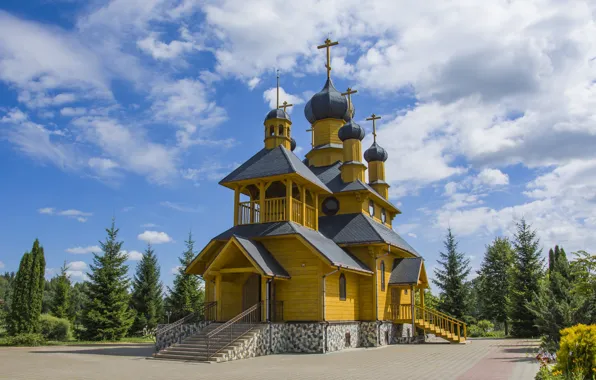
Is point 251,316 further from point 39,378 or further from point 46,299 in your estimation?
point 46,299

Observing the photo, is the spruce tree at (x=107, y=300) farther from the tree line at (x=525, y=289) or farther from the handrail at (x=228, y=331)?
the tree line at (x=525, y=289)

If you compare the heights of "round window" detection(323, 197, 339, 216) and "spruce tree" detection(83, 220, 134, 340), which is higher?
"round window" detection(323, 197, 339, 216)

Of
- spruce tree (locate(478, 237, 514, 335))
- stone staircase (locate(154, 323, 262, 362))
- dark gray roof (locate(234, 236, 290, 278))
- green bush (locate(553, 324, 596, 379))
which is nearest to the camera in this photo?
green bush (locate(553, 324, 596, 379))

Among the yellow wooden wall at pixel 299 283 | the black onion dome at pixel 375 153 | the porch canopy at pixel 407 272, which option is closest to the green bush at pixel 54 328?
the yellow wooden wall at pixel 299 283

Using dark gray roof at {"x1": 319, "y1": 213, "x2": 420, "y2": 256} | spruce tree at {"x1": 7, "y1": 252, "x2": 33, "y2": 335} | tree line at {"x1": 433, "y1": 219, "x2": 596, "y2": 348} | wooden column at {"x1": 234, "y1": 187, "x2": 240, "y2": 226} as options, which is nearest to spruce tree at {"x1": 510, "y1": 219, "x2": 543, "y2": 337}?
tree line at {"x1": 433, "y1": 219, "x2": 596, "y2": 348}

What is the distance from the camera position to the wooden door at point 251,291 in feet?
62.7

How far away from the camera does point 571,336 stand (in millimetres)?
8641

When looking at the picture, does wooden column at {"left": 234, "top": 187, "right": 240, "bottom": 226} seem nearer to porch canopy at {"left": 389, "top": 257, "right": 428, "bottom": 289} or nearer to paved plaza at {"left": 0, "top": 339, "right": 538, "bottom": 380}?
paved plaza at {"left": 0, "top": 339, "right": 538, "bottom": 380}

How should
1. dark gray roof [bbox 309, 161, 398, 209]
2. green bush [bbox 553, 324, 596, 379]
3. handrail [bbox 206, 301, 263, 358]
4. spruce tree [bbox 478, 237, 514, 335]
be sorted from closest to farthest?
green bush [bbox 553, 324, 596, 379] < handrail [bbox 206, 301, 263, 358] < dark gray roof [bbox 309, 161, 398, 209] < spruce tree [bbox 478, 237, 514, 335]

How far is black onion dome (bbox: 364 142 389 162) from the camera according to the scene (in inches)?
1145

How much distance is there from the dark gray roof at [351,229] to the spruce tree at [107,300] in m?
11.6

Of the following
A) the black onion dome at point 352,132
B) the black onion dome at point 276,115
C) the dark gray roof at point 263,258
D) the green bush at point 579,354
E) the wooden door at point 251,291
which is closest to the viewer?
the green bush at point 579,354

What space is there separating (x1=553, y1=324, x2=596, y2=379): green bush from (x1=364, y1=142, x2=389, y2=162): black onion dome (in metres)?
20.9

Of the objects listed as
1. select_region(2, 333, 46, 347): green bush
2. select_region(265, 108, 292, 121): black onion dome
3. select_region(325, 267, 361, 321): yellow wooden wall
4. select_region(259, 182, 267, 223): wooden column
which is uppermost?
select_region(265, 108, 292, 121): black onion dome
